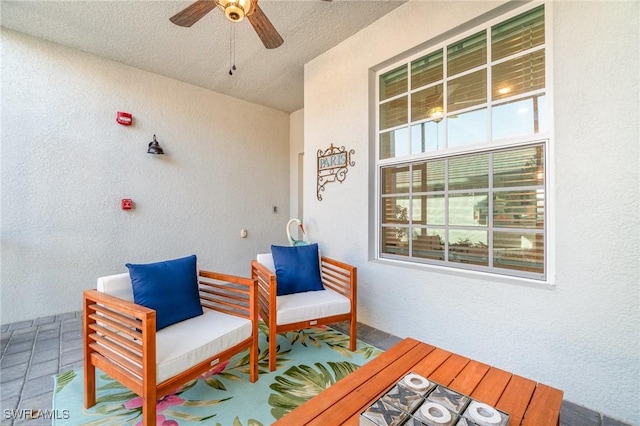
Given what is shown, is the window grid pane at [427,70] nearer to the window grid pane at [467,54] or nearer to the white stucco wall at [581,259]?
the window grid pane at [467,54]

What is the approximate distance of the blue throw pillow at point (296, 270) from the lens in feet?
8.27

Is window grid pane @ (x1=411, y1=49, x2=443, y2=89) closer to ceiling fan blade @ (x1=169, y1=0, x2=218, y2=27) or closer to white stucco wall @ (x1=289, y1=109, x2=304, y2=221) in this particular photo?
ceiling fan blade @ (x1=169, y1=0, x2=218, y2=27)

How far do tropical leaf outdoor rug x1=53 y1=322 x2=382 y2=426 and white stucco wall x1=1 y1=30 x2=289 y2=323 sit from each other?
169 cm

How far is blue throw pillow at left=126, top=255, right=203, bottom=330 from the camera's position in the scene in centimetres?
173

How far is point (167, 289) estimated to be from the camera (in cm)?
181

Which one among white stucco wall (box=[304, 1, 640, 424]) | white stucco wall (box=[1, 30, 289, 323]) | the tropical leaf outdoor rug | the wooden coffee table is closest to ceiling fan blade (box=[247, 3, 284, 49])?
white stucco wall (box=[304, 1, 640, 424])

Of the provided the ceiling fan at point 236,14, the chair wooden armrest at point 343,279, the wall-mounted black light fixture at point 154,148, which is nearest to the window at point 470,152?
the chair wooden armrest at point 343,279

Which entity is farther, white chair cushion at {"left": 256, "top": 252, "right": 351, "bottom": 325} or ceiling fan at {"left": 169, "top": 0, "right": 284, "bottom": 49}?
white chair cushion at {"left": 256, "top": 252, "right": 351, "bottom": 325}

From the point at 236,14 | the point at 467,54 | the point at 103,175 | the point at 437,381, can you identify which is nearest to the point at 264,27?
the point at 236,14

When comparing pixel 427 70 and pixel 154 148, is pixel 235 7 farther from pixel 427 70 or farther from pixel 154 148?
pixel 154 148

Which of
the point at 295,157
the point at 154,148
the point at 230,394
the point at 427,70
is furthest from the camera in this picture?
the point at 295,157

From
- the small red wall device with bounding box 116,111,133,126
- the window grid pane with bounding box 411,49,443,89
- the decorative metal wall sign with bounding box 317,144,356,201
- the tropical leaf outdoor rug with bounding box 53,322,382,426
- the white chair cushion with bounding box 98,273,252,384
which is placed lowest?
the tropical leaf outdoor rug with bounding box 53,322,382,426

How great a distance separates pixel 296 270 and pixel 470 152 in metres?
1.80

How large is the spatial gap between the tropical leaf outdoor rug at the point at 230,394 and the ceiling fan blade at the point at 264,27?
2442mm
